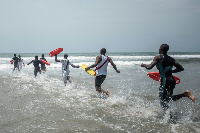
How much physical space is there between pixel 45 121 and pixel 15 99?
304 centimetres

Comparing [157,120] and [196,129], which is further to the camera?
[157,120]

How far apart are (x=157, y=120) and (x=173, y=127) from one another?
547mm

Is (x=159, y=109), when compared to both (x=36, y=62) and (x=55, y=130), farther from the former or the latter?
(x=36, y=62)

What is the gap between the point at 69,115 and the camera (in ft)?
17.2

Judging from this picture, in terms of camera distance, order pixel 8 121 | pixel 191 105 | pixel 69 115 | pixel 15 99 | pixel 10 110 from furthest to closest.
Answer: pixel 15 99
pixel 191 105
pixel 10 110
pixel 69 115
pixel 8 121

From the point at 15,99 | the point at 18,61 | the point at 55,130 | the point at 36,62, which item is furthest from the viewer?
the point at 18,61

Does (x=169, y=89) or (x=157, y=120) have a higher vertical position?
(x=169, y=89)

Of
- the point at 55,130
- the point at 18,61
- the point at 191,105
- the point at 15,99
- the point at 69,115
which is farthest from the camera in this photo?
the point at 18,61

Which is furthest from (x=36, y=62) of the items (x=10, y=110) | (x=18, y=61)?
(x=10, y=110)

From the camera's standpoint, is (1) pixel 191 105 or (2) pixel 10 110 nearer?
(2) pixel 10 110

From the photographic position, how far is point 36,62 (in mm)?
13844

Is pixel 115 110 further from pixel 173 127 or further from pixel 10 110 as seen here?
pixel 10 110

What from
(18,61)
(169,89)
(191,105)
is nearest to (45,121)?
(169,89)

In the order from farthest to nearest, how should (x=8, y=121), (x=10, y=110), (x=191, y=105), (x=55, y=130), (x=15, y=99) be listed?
1. (x=15, y=99)
2. (x=191, y=105)
3. (x=10, y=110)
4. (x=8, y=121)
5. (x=55, y=130)
